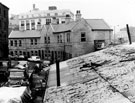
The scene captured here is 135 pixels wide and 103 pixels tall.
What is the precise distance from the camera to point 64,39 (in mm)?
39719

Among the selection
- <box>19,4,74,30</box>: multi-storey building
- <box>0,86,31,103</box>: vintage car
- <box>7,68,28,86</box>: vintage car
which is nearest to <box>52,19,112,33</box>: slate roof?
<box>7,68,28,86</box>: vintage car

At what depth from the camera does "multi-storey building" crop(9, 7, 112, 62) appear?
37312 millimetres

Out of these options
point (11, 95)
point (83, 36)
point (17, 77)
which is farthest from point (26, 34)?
point (11, 95)

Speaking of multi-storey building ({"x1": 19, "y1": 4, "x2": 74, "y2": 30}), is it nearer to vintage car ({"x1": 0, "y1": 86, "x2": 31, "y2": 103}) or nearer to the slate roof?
the slate roof

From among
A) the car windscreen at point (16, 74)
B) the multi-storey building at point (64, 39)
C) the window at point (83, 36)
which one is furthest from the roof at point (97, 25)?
the car windscreen at point (16, 74)

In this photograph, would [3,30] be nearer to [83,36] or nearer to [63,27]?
[63,27]

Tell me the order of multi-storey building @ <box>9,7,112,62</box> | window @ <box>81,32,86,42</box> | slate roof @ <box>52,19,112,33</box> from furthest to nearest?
1. slate roof @ <box>52,19,112,33</box>
2. window @ <box>81,32,86,42</box>
3. multi-storey building @ <box>9,7,112,62</box>

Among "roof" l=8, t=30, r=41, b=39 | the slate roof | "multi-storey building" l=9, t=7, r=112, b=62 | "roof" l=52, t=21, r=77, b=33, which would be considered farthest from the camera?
"roof" l=8, t=30, r=41, b=39

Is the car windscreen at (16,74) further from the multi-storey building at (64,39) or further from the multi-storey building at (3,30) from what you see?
the multi-storey building at (3,30)

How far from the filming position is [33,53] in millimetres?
48000

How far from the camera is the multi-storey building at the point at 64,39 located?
37312 mm

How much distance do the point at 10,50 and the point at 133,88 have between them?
46041 millimetres

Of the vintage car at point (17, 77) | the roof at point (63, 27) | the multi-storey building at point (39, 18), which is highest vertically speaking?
the multi-storey building at point (39, 18)

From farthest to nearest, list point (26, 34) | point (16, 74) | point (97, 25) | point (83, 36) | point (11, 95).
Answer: point (26, 34) < point (97, 25) < point (83, 36) < point (16, 74) < point (11, 95)
